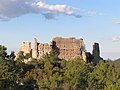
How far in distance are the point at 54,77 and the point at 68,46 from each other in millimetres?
39726

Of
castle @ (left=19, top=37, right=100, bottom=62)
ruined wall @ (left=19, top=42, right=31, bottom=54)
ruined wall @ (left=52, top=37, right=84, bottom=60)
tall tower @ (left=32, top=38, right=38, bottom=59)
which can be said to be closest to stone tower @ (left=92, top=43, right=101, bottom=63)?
castle @ (left=19, top=37, right=100, bottom=62)

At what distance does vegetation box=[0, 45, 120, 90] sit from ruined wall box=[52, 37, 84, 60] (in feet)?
77.7

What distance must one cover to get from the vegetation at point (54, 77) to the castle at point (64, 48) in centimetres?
2059

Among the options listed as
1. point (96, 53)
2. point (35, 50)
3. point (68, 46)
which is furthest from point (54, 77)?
point (96, 53)

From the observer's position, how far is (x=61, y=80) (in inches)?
2923

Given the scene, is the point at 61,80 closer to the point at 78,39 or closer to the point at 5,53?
the point at 5,53

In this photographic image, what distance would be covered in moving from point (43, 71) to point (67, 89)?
10.2 meters

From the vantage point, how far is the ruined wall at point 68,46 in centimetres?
11044

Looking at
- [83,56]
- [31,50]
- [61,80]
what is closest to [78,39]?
[83,56]

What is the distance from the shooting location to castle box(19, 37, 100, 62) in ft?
352

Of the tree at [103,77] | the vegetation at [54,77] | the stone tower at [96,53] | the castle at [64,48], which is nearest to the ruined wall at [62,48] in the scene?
the castle at [64,48]

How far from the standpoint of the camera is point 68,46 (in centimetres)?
11269

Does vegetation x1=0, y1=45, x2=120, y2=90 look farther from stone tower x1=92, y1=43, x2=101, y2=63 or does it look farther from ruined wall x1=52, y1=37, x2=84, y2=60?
stone tower x1=92, y1=43, x2=101, y2=63

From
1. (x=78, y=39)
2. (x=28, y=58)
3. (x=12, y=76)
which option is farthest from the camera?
(x=78, y=39)
